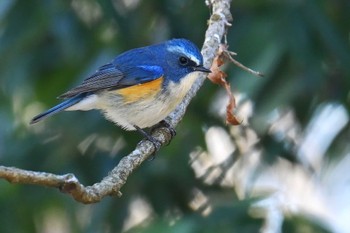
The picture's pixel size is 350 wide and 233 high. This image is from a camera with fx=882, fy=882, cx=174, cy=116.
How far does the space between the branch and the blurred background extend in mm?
678

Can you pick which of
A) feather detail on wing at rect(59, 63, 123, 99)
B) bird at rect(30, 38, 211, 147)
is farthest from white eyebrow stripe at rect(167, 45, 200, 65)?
feather detail on wing at rect(59, 63, 123, 99)

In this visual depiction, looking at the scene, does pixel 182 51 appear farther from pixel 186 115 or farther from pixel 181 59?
pixel 186 115

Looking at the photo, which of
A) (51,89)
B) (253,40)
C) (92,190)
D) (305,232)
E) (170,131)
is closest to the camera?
(92,190)

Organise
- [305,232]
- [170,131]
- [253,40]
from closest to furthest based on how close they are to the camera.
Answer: [170,131] → [305,232] → [253,40]

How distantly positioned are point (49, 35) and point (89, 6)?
323 mm

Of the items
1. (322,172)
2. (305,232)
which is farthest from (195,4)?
(305,232)

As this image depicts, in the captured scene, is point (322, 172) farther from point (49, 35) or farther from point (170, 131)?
point (49, 35)

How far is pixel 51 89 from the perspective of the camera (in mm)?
4875

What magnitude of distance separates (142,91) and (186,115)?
99 centimetres

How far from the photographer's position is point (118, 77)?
4.01 metres

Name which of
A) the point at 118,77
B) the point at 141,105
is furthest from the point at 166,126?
the point at 118,77

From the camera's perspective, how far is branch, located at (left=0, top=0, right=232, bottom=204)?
2.27 m

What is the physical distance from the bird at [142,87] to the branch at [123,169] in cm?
6

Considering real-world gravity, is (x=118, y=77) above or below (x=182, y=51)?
below
